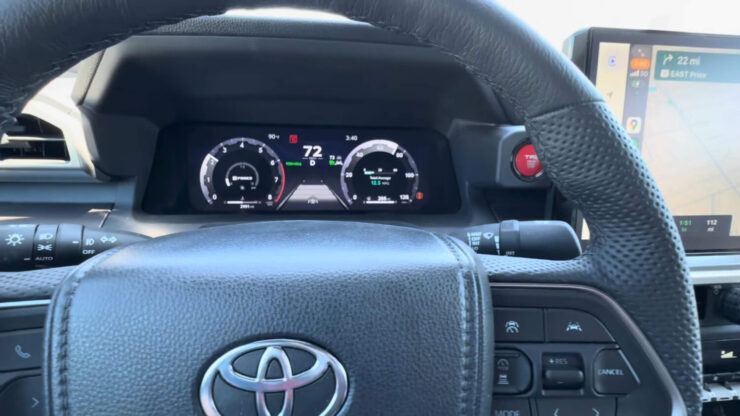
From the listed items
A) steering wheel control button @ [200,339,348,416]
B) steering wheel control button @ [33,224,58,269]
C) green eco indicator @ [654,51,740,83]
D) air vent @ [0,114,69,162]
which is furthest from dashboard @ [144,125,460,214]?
steering wheel control button @ [200,339,348,416]

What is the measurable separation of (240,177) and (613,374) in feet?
3.64

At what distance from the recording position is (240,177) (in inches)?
58.3

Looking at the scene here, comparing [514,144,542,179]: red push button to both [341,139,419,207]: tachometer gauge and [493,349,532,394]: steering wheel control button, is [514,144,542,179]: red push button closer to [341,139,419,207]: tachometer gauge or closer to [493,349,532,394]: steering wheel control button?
[341,139,419,207]: tachometer gauge

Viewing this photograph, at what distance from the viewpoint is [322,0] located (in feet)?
1.64

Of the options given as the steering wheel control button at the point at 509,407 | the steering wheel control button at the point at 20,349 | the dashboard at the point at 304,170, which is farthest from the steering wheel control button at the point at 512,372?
the dashboard at the point at 304,170

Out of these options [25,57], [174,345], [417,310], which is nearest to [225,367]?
[174,345]

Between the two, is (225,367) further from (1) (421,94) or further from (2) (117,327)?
(1) (421,94)

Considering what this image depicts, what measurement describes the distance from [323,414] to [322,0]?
39 centimetres

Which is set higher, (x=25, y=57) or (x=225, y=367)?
(x=25, y=57)

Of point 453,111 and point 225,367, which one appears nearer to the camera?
point 225,367

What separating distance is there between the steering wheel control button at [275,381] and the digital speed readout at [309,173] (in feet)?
3.31

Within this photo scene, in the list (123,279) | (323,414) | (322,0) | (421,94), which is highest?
(322,0)

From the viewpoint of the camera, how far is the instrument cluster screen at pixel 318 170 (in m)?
1.49

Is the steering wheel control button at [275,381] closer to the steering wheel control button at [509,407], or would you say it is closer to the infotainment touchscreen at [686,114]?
the steering wheel control button at [509,407]
